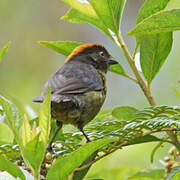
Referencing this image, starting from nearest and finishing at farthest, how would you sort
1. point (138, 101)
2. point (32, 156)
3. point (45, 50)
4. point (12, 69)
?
point (32, 156), point (138, 101), point (12, 69), point (45, 50)

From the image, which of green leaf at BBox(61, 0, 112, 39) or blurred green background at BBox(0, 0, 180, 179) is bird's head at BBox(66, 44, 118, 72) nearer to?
blurred green background at BBox(0, 0, 180, 179)

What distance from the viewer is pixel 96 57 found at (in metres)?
4.68

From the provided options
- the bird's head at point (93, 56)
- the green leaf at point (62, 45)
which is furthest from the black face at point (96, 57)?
the green leaf at point (62, 45)

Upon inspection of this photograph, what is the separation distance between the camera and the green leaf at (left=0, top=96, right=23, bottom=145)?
1.46 m

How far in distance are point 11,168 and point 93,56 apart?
333 centimetres

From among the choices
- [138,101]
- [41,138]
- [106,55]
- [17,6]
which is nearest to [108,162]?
[41,138]

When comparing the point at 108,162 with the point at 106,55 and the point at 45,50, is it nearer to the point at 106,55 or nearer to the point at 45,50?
the point at 106,55

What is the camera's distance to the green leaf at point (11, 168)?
142 centimetres

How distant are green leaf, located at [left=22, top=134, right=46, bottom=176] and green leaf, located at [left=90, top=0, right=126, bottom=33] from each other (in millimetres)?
930

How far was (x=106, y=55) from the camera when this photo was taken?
471cm

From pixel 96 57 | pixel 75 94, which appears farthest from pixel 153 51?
pixel 96 57

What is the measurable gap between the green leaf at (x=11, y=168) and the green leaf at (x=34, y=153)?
0.05 meters

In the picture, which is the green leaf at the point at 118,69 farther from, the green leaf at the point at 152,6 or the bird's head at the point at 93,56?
the bird's head at the point at 93,56

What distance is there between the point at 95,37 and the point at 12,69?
2.17m
